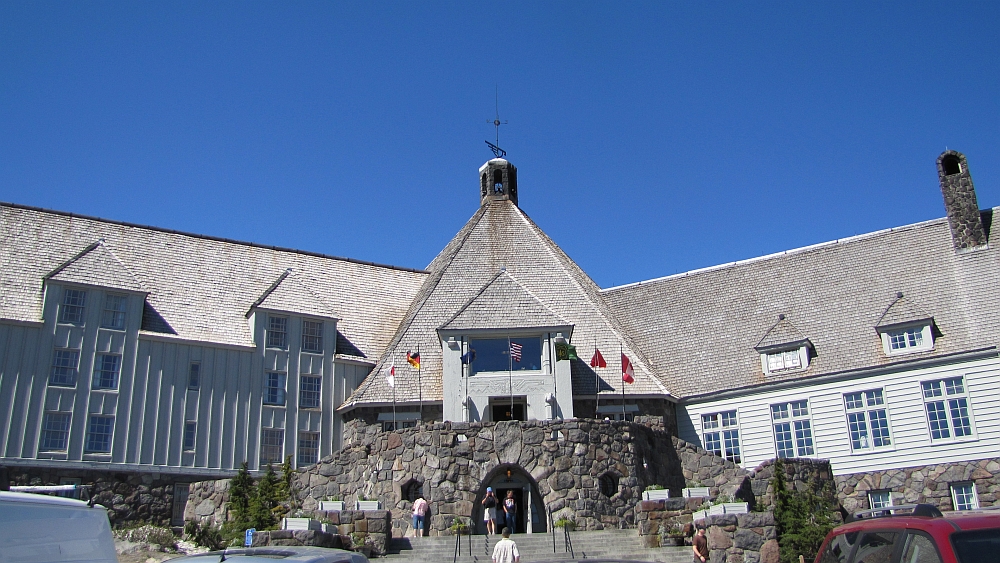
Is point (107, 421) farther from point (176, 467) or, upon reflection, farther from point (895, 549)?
point (895, 549)

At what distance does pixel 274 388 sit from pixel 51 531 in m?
21.7

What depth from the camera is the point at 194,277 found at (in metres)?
31.8

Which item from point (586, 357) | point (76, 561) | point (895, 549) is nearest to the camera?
point (895, 549)

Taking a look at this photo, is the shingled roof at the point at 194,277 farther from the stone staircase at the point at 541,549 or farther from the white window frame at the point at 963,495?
the white window frame at the point at 963,495

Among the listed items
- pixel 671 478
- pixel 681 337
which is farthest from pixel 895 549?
pixel 681 337

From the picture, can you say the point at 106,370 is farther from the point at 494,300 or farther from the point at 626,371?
the point at 626,371

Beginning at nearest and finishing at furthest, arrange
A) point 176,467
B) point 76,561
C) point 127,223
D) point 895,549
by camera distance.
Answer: point 895,549 → point 76,561 → point 176,467 → point 127,223

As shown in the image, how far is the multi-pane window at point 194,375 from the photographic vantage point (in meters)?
28.2

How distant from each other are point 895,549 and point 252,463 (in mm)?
24599

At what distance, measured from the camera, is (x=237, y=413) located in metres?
28.6

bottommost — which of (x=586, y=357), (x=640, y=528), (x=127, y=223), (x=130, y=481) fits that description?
(x=640, y=528)

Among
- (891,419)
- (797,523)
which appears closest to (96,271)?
(797,523)

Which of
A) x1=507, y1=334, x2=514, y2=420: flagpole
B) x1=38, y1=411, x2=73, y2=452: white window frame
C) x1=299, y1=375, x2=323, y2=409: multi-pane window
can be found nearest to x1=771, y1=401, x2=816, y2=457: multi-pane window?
x1=507, y1=334, x2=514, y2=420: flagpole

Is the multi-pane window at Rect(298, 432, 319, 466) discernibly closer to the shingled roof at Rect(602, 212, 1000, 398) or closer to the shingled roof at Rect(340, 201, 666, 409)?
the shingled roof at Rect(340, 201, 666, 409)
